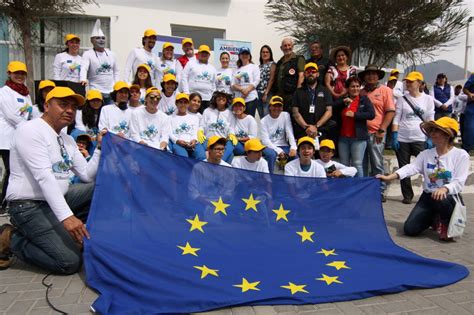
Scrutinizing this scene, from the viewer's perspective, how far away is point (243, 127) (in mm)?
7223

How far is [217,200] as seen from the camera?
441 cm

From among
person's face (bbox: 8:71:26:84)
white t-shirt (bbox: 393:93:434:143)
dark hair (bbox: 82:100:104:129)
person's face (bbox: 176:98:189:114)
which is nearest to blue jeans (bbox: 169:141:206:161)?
person's face (bbox: 176:98:189:114)

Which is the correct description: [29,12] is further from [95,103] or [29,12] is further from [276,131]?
[276,131]

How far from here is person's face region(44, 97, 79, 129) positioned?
3.95 meters

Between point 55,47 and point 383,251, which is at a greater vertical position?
point 55,47

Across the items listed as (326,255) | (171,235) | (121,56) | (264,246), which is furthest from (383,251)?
(121,56)

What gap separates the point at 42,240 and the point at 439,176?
4.51 metres

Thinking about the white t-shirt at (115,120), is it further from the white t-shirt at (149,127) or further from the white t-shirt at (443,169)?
the white t-shirt at (443,169)

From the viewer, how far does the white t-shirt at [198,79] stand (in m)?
7.94

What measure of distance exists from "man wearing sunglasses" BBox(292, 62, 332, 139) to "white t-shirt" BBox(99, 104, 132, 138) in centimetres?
271

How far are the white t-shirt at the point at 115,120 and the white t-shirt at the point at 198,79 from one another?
1698mm

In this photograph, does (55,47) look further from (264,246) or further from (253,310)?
(253,310)

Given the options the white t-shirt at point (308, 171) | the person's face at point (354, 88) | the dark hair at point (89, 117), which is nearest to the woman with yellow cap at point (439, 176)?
the white t-shirt at point (308, 171)

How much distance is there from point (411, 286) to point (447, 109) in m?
7.62
